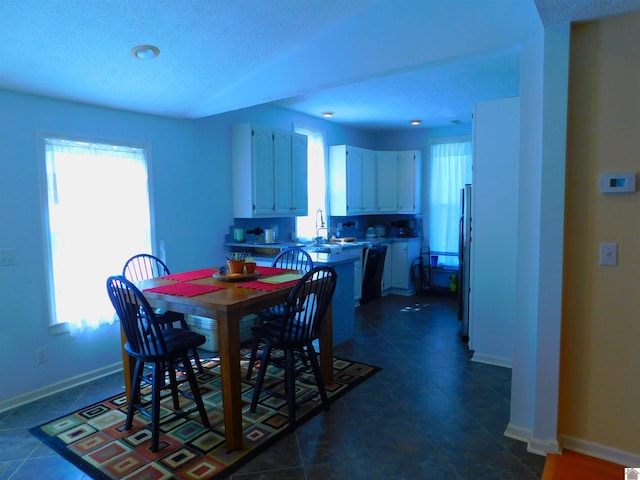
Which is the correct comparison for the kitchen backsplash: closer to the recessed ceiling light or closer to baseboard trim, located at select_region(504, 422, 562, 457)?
the recessed ceiling light

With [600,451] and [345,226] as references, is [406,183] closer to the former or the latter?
[345,226]

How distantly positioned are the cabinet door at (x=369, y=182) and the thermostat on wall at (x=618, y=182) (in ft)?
14.0

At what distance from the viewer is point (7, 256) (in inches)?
113

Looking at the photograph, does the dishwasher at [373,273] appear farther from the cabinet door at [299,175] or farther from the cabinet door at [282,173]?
the cabinet door at [282,173]

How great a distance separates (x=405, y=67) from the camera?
2.73m

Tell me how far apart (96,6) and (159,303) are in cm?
169

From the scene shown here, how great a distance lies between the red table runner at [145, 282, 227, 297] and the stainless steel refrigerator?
2435 mm

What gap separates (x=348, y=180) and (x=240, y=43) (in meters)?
3.25

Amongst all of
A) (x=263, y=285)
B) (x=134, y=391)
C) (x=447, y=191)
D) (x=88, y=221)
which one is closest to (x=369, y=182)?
(x=447, y=191)

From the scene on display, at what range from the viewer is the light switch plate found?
2.11 meters

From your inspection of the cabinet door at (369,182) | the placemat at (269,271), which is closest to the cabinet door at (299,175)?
the cabinet door at (369,182)

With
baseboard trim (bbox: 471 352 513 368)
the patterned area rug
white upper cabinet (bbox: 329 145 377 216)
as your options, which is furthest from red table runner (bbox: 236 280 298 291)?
white upper cabinet (bbox: 329 145 377 216)

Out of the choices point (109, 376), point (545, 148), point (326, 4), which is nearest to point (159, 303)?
point (109, 376)

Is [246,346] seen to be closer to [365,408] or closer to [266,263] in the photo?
[266,263]
